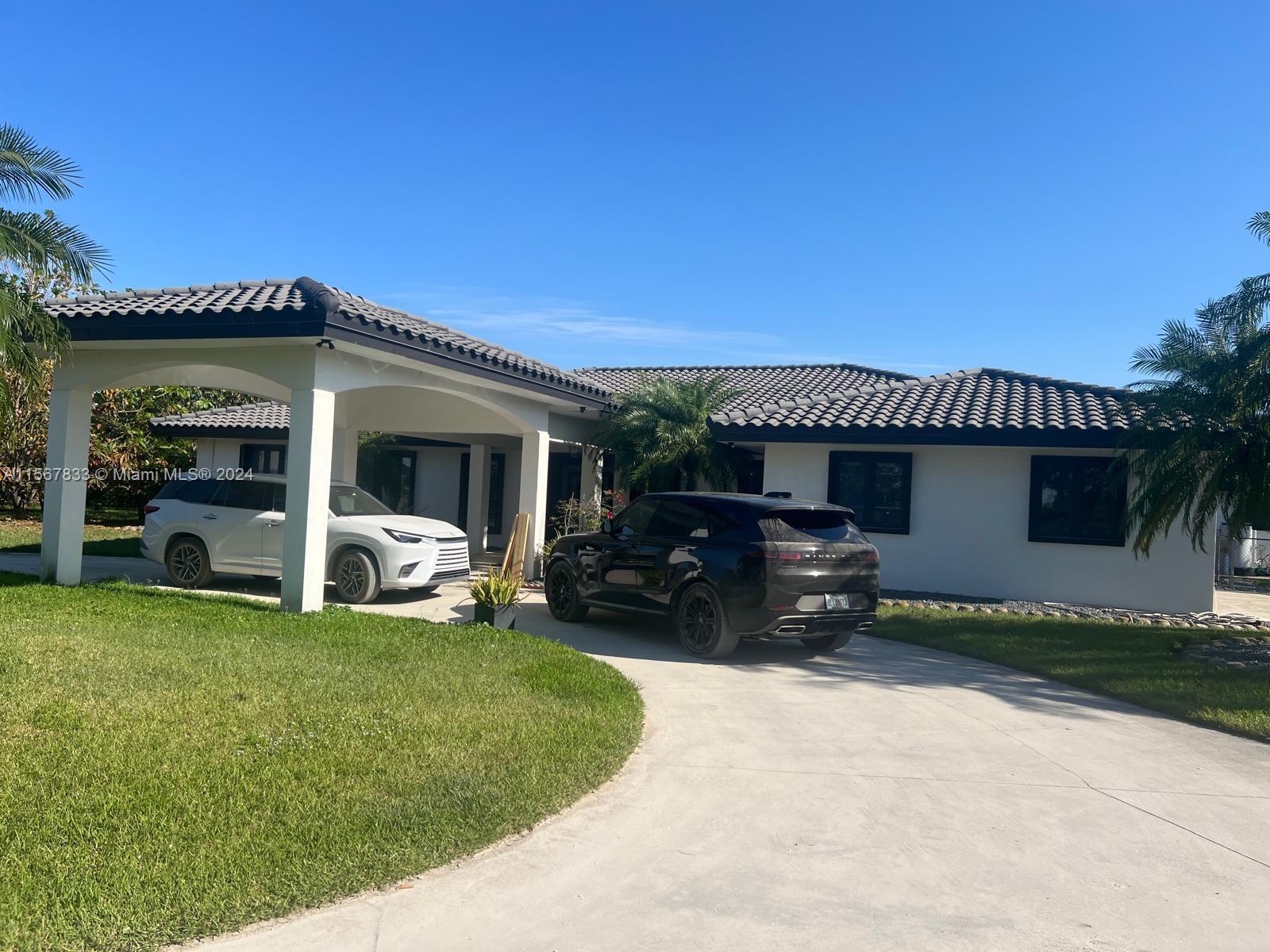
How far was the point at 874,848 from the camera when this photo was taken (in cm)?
471

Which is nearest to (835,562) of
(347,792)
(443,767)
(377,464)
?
(443,767)

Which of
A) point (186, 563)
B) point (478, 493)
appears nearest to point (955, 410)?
point (478, 493)

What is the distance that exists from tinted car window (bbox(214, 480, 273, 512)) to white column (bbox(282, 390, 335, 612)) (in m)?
2.57

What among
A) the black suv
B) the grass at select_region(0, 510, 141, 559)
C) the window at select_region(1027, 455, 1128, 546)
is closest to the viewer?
the black suv

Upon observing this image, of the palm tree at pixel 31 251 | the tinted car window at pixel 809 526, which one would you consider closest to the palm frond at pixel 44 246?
the palm tree at pixel 31 251

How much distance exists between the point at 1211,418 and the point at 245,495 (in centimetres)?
1222

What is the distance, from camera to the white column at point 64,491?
12430 millimetres

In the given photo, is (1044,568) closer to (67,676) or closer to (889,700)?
(889,700)

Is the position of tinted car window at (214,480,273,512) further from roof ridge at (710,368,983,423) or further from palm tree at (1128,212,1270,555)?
palm tree at (1128,212,1270,555)

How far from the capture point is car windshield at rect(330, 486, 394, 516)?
12992 millimetres

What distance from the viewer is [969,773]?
602 cm

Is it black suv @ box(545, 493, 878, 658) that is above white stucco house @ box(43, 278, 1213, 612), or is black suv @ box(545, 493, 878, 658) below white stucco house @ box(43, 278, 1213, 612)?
below

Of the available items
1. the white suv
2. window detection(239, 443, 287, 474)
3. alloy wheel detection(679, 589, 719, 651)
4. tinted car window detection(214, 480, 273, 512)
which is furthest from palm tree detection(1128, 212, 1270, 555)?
window detection(239, 443, 287, 474)

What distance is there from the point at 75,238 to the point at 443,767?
10.2 m
